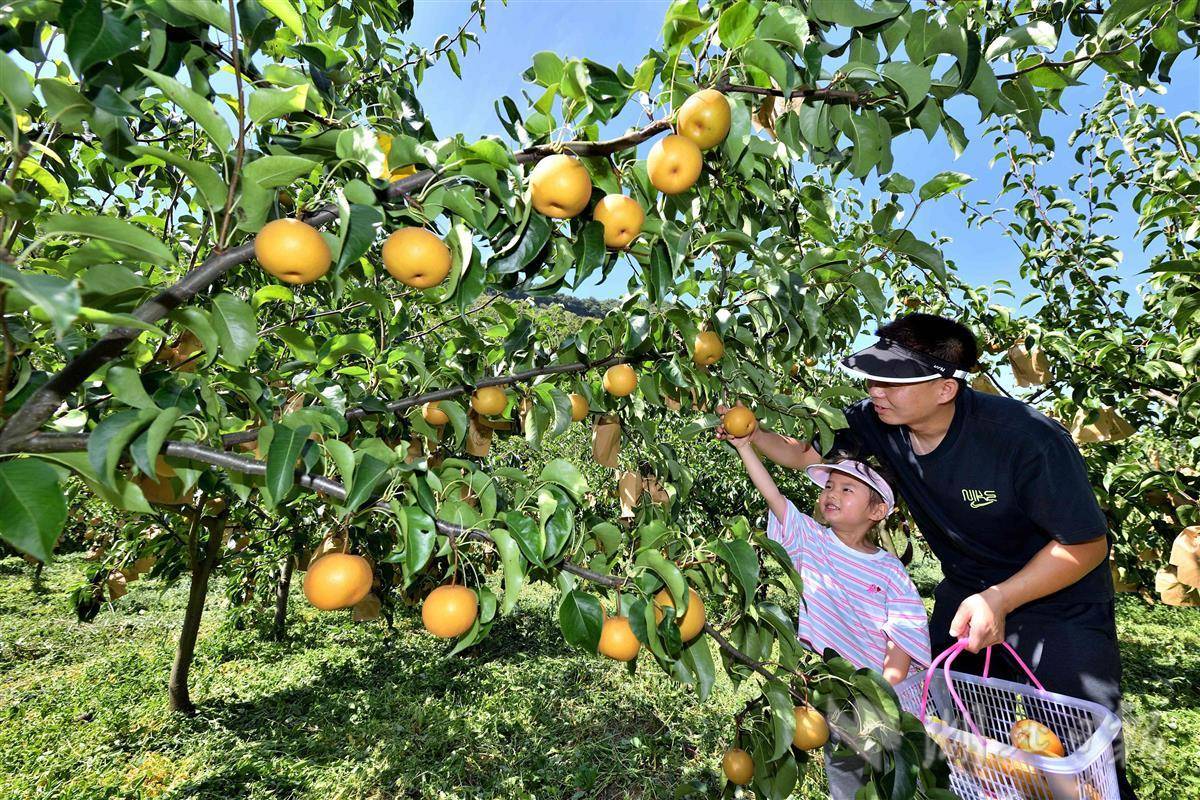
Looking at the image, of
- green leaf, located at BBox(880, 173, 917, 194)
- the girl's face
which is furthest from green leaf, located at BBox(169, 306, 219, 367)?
the girl's face

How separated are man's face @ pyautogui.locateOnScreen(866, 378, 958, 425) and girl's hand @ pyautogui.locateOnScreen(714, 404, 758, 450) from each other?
1.70 feet

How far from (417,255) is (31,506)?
62cm

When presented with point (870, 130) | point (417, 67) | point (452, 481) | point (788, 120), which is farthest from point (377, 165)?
point (417, 67)

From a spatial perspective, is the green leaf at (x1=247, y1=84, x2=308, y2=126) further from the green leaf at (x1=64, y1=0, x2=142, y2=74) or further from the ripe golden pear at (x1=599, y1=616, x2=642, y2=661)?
the ripe golden pear at (x1=599, y1=616, x2=642, y2=661)

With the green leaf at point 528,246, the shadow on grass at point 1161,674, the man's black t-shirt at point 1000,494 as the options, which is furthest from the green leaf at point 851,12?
the shadow on grass at point 1161,674

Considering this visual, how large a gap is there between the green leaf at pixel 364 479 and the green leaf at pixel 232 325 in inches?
10.7

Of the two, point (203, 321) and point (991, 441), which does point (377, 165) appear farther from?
point (991, 441)

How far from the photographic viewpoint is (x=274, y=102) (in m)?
0.88

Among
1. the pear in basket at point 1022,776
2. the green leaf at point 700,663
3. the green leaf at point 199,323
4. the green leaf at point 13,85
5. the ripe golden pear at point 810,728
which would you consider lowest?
the pear in basket at point 1022,776

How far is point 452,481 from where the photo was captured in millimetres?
1219

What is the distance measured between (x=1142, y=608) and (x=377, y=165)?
10851 mm

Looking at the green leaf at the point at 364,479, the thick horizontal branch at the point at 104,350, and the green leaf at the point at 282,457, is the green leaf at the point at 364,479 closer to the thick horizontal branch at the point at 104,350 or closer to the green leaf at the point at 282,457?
the green leaf at the point at 282,457

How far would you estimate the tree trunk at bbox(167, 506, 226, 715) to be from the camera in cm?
392

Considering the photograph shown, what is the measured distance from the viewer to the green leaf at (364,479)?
0.97 m
